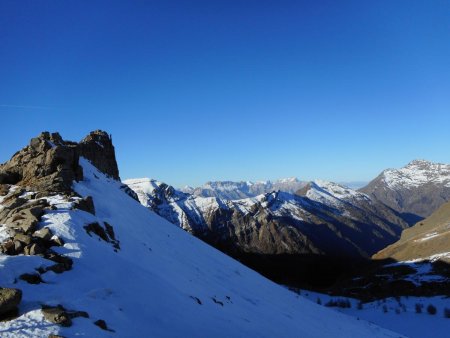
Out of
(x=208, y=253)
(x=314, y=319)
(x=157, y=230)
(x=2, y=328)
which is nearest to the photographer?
(x=2, y=328)

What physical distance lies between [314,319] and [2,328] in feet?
84.3

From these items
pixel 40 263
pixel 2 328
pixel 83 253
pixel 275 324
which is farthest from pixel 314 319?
pixel 2 328

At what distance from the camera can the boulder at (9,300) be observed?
11.4m

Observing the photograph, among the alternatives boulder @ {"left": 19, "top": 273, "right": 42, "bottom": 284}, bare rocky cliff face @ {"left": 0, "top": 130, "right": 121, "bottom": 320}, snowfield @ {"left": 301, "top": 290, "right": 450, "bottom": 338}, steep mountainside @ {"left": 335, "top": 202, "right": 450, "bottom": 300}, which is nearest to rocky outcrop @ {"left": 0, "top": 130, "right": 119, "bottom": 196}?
bare rocky cliff face @ {"left": 0, "top": 130, "right": 121, "bottom": 320}

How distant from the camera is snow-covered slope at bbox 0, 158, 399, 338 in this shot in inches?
510

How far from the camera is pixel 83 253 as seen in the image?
1725 cm

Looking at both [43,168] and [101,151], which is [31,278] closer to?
[43,168]

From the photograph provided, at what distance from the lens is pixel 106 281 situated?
16.0 meters

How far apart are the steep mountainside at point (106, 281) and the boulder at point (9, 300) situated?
0.03 m

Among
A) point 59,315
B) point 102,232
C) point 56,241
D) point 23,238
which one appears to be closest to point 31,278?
point 59,315

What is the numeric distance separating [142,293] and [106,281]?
160cm

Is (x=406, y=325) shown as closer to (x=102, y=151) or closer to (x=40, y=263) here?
(x=40, y=263)

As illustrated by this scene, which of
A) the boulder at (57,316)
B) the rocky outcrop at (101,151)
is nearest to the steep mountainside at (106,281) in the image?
the boulder at (57,316)

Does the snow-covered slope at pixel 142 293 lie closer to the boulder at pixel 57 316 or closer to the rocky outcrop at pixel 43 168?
the boulder at pixel 57 316
